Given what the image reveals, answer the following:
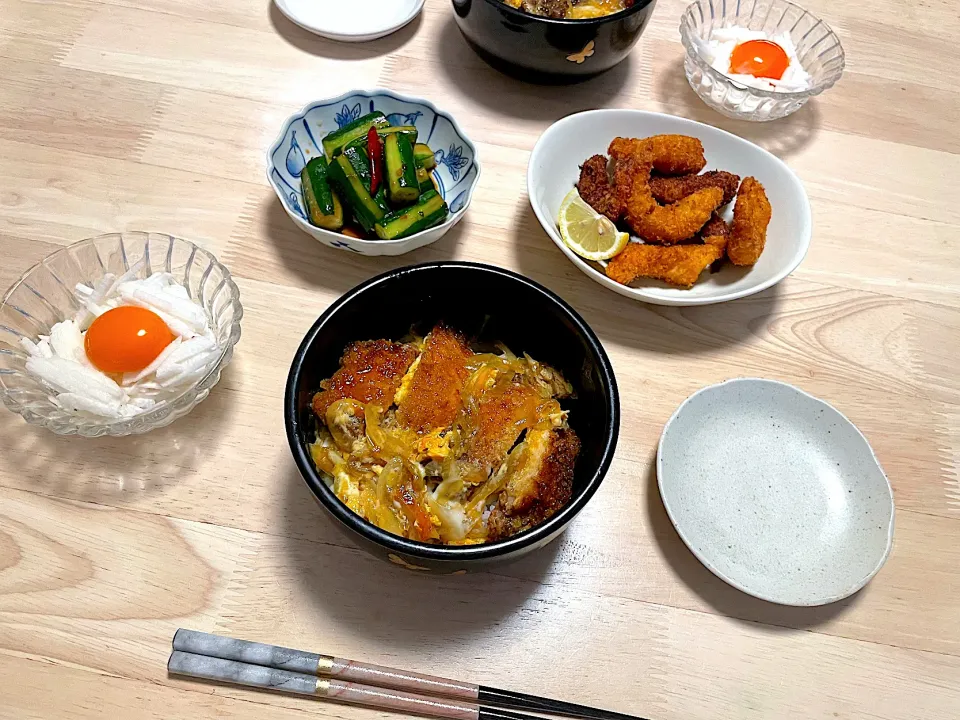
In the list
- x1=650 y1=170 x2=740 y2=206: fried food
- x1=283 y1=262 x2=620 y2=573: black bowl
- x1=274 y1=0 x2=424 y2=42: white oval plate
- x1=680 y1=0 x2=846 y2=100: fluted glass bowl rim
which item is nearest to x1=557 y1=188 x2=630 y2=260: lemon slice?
x1=650 y1=170 x2=740 y2=206: fried food

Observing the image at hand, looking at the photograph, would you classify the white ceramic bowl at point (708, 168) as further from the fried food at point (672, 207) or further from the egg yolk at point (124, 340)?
the egg yolk at point (124, 340)

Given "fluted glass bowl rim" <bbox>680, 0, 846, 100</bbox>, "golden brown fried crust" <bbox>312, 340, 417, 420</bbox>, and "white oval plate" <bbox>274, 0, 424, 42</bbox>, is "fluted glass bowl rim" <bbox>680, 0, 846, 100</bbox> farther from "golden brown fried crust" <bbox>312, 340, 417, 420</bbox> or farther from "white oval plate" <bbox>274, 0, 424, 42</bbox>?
"golden brown fried crust" <bbox>312, 340, 417, 420</bbox>

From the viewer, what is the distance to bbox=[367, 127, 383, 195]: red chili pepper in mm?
1529

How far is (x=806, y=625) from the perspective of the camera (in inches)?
49.0

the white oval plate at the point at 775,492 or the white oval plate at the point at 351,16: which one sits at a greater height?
the white oval plate at the point at 351,16

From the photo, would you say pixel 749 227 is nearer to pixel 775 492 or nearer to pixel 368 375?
pixel 775 492

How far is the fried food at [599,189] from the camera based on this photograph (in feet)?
5.22

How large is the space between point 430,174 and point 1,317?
34.6 inches

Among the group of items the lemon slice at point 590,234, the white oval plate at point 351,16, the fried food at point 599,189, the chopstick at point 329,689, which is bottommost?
the chopstick at point 329,689

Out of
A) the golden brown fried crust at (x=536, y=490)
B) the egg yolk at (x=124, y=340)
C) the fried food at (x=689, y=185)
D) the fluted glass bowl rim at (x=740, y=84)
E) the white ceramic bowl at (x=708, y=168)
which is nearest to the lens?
Answer: the golden brown fried crust at (x=536, y=490)

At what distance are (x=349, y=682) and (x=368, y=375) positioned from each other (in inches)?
18.9

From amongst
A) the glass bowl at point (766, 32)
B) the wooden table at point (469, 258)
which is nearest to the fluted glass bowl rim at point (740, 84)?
the glass bowl at point (766, 32)

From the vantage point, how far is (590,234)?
1547 mm

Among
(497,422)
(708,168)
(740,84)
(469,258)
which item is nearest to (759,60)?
(740,84)
